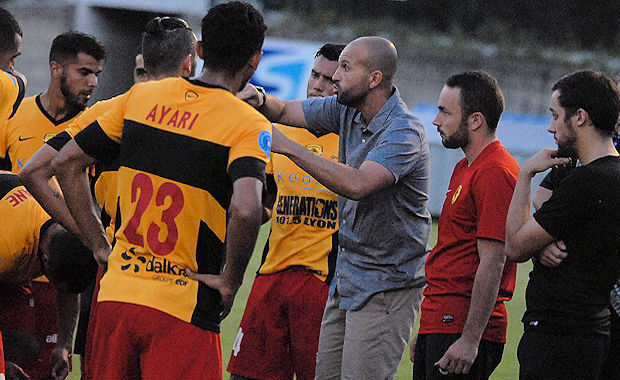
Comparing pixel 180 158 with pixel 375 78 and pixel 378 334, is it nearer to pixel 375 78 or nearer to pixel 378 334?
pixel 375 78

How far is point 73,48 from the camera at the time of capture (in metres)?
6.47

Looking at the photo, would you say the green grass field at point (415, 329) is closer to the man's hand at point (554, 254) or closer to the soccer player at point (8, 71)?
the soccer player at point (8, 71)

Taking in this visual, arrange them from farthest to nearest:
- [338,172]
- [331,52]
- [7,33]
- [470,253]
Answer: [7,33] < [331,52] < [470,253] < [338,172]

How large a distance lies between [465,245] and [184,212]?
1.68 meters

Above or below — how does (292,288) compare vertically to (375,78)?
below

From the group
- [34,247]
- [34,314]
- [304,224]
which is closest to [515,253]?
[304,224]

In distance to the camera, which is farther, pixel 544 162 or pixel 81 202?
pixel 544 162

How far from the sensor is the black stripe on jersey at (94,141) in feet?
12.7

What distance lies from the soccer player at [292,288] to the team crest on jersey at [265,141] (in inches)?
85.4

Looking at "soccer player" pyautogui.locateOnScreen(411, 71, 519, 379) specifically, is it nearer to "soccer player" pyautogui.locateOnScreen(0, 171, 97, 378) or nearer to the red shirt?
the red shirt

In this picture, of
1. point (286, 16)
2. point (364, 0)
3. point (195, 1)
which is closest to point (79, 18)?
point (195, 1)

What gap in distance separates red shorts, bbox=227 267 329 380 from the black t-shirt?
1.88 meters

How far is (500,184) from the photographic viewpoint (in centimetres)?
459

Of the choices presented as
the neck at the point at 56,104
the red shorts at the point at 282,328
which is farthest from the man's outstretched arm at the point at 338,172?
the neck at the point at 56,104
